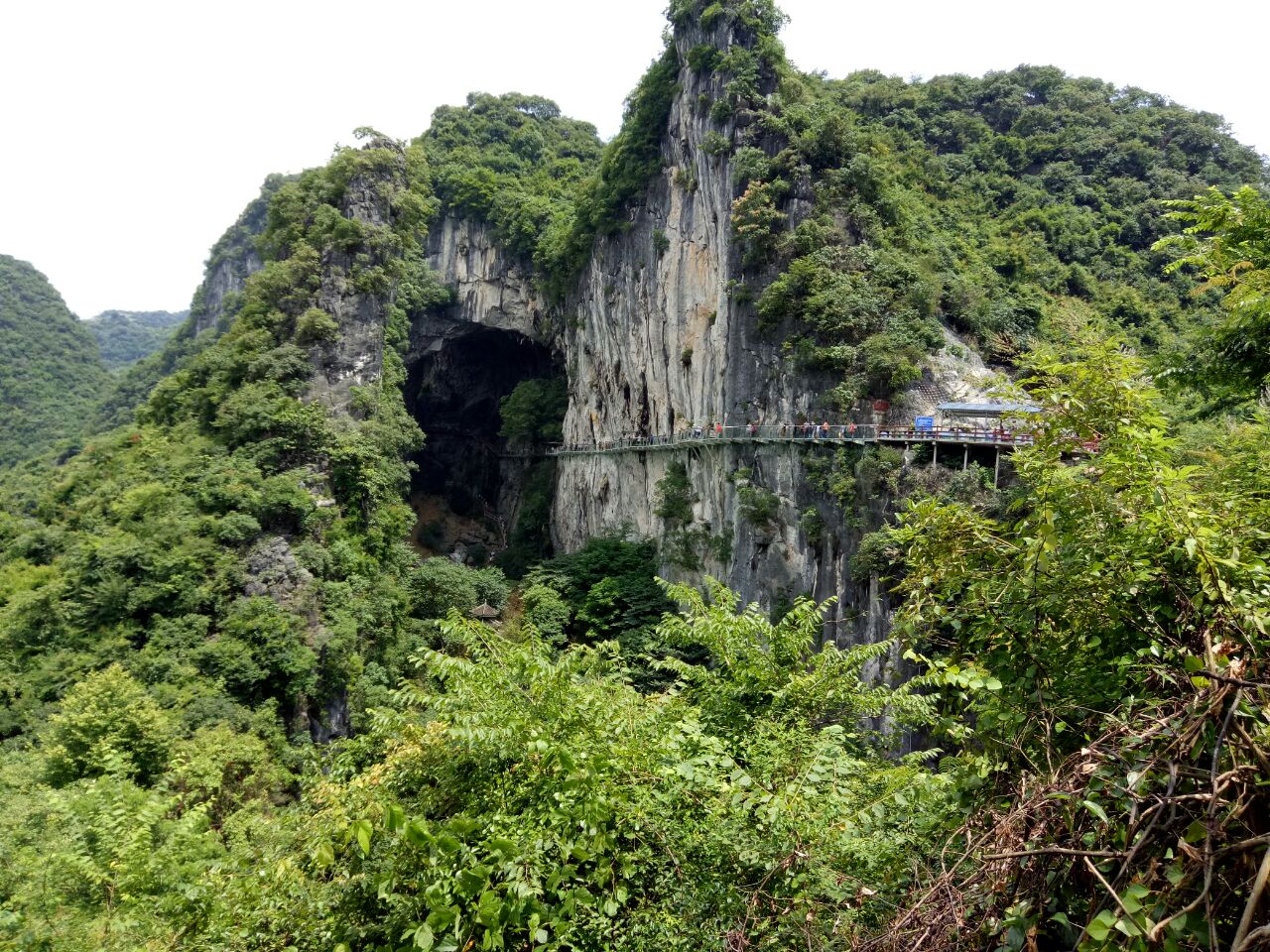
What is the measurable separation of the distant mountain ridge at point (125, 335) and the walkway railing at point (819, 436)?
76.4m

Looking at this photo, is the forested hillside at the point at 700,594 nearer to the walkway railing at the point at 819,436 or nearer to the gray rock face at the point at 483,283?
the gray rock face at the point at 483,283

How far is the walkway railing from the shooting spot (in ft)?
44.5

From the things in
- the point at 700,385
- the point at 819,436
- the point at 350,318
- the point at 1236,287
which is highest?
the point at 350,318

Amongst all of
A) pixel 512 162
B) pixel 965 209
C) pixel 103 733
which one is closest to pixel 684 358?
pixel 965 209

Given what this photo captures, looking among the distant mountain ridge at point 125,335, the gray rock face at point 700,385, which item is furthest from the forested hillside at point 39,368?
the gray rock face at point 700,385

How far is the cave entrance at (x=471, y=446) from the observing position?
3700cm

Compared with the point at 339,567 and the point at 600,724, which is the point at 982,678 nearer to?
the point at 600,724

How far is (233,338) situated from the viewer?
2531 centimetres

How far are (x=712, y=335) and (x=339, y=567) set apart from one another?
12.3 meters

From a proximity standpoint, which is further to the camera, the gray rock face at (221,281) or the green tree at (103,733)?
the gray rock face at (221,281)

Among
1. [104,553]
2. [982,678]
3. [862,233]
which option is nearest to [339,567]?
[104,553]

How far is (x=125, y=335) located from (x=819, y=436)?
343 ft

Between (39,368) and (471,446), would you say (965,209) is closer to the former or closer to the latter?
(471,446)

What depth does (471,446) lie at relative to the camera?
41219 mm
